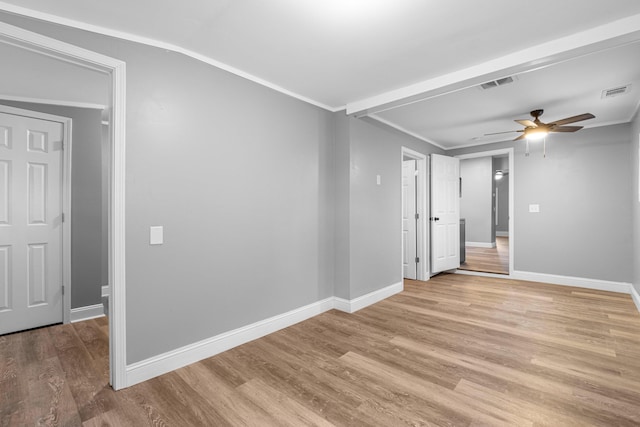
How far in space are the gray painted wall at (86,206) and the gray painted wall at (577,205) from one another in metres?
6.21

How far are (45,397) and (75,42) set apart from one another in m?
2.31

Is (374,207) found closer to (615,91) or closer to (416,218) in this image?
(416,218)

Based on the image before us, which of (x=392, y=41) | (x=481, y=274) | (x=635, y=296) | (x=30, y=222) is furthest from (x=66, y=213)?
(x=635, y=296)

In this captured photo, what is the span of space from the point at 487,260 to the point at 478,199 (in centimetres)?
284

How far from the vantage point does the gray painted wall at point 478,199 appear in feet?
29.3

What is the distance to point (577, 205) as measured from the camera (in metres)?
4.62

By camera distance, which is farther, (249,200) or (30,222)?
(30,222)

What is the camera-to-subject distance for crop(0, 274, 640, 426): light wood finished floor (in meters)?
1.75

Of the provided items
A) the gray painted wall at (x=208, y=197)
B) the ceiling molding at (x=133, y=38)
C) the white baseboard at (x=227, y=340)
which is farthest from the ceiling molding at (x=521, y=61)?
the white baseboard at (x=227, y=340)

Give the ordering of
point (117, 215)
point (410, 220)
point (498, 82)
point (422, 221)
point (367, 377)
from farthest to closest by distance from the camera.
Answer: point (410, 220)
point (422, 221)
point (498, 82)
point (367, 377)
point (117, 215)

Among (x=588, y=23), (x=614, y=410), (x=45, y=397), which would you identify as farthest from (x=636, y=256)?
(x=45, y=397)

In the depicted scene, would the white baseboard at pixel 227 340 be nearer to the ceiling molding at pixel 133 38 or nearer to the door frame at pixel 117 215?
the door frame at pixel 117 215

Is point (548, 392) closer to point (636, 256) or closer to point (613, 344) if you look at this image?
point (613, 344)

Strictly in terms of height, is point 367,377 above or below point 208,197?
below
